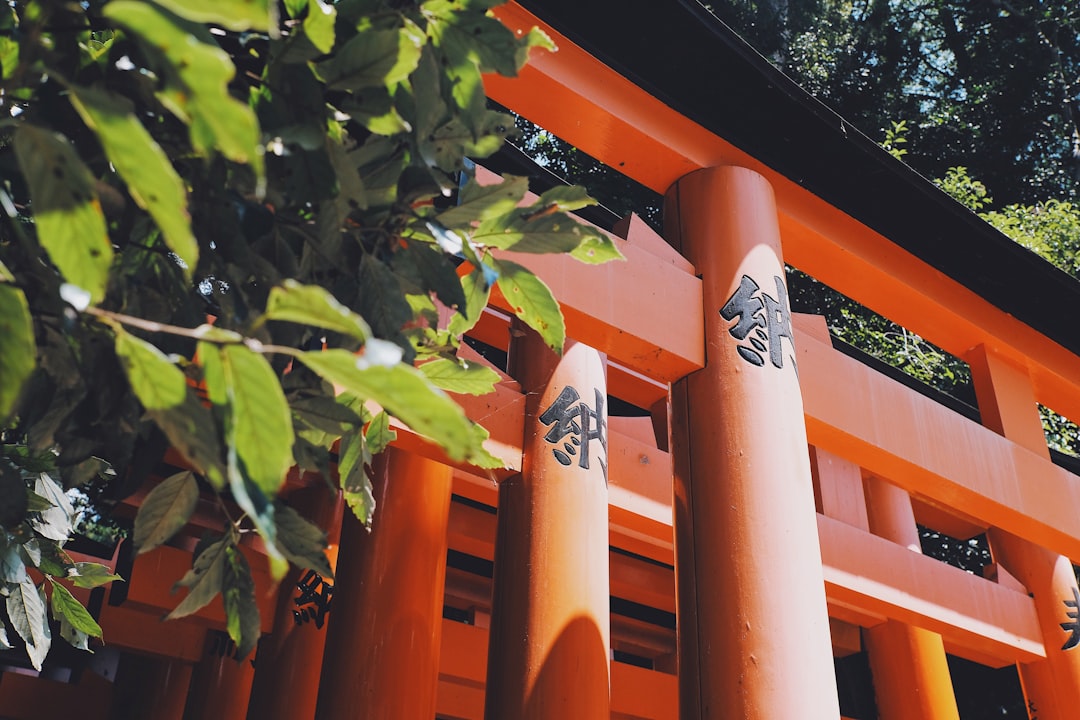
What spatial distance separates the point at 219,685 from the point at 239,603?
6165mm

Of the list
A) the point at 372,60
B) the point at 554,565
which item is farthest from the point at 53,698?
the point at 372,60

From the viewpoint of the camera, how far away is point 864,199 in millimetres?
3725

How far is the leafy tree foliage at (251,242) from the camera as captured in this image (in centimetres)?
71

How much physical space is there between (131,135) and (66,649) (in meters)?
7.25

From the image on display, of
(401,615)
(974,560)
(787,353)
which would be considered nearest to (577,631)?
(401,615)

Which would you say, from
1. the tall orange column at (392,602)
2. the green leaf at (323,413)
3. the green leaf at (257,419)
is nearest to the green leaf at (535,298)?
the green leaf at (323,413)

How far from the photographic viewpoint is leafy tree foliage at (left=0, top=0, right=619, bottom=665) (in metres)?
0.71

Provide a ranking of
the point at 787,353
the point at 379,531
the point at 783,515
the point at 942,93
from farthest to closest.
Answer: the point at 942,93, the point at 379,531, the point at 787,353, the point at 783,515

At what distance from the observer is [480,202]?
1.11 metres

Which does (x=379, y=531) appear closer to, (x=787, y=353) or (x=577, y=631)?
(x=577, y=631)

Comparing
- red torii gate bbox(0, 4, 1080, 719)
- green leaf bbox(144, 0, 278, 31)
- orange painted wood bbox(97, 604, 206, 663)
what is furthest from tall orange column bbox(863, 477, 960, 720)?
green leaf bbox(144, 0, 278, 31)

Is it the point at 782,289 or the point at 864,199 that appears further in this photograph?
the point at 864,199

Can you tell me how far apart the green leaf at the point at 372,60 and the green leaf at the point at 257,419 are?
38 cm

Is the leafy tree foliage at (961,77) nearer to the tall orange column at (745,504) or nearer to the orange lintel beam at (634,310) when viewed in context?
the tall orange column at (745,504)
